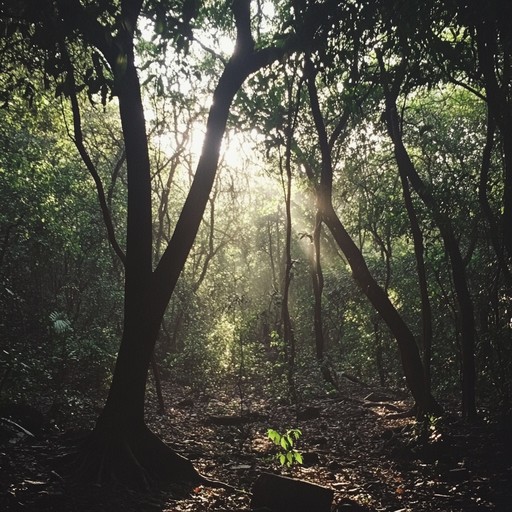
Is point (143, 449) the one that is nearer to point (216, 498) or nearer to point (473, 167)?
point (216, 498)

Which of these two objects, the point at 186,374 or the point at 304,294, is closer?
the point at 186,374

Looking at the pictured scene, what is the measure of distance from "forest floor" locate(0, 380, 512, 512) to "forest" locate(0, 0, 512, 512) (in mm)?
47

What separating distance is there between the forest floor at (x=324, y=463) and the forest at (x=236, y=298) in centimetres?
5

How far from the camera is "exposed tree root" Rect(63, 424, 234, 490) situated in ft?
18.7

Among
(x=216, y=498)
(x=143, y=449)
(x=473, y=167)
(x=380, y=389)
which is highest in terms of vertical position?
(x=473, y=167)

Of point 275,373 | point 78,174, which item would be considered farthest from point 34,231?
point 275,373

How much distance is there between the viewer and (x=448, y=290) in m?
15.7

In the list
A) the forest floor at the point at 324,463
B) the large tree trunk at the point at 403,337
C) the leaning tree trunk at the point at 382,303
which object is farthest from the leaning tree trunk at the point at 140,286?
the large tree trunk at the point at 403,337

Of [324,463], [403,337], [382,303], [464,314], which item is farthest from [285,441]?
[464,314]

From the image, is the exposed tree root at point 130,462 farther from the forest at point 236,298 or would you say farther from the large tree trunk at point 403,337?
the large tree trunk at point 403,337

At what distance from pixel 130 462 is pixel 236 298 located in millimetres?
8283

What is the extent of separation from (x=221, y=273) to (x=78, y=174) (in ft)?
42.1

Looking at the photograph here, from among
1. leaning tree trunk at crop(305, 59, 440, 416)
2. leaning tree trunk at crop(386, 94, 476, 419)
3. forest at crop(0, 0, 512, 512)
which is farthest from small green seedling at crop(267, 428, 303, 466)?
leaning tree trunk at crop(386, 94, 476, 419)

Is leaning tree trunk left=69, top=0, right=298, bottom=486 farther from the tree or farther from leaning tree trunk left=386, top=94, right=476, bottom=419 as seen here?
leaning tree trunk left=386, top=94, right=476, bottom=419
